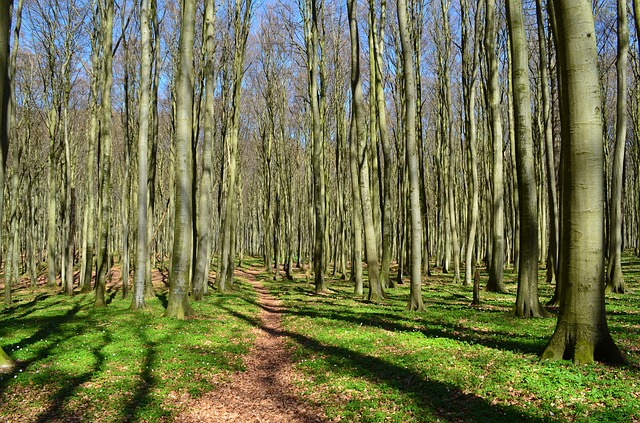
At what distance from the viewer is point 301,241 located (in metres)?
33.0

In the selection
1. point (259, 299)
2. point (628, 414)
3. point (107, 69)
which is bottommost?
point (259, 299)

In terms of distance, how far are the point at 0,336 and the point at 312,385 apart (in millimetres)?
7448

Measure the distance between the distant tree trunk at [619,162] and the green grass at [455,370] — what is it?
78.5 inches

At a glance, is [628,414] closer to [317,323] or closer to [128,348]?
[317,323]

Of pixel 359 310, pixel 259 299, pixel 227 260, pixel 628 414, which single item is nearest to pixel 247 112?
pixel 227 260

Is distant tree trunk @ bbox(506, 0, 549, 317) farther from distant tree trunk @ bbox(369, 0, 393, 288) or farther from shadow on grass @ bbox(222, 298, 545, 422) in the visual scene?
distant tree trunk @ bbox(369, 0, 393, 288)

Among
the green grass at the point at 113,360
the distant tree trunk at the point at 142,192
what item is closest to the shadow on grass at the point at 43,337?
the green grass at the point at 113,360

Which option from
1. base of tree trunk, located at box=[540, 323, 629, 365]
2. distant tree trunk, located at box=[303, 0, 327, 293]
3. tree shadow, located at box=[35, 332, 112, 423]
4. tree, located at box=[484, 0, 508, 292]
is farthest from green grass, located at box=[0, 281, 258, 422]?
tree, located at box=[484, 0, 508, 292]

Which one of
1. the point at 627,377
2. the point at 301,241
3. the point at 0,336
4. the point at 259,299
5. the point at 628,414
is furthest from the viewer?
the point at 301,241

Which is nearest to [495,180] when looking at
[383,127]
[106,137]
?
[383,127]

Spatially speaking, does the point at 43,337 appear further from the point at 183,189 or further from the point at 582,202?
the point at 582,202

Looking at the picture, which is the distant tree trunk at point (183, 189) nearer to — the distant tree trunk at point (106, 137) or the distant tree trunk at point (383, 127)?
the distant tree trunk at point (106, 137)

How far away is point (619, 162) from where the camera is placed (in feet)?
42.5

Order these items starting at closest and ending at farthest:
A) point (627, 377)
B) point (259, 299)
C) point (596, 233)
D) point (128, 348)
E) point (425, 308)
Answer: point (627, 377) → point (596, 233) → point (128, 348) → point (425, 308) → point (259, 299)
